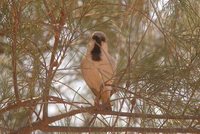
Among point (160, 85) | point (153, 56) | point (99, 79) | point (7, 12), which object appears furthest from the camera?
point (99, 79)

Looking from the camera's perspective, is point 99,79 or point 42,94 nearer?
point 42,94

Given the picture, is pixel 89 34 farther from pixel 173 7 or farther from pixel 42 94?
pixel 42 94

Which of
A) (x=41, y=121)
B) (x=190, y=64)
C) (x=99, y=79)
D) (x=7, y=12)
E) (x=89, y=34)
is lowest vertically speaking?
(x=41, y=121)

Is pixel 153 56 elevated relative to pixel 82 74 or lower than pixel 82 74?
lower

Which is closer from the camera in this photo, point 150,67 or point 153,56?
point 150,67

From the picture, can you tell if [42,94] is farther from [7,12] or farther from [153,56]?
[153,56]

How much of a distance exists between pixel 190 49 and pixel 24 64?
1.79ft

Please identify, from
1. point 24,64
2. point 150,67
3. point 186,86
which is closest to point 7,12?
point 24,64

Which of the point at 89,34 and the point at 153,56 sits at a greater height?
the point at 89,34

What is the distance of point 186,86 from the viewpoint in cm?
164

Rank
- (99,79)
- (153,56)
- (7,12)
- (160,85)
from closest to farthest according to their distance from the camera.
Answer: (7,12), (160,85), (153,56), (99,79)

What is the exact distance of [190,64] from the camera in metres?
1.63


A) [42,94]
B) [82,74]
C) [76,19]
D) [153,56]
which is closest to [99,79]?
[82,74]

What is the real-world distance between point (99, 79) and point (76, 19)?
64 centimetres
